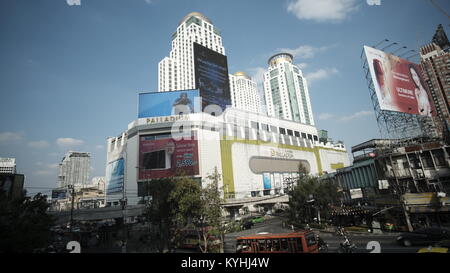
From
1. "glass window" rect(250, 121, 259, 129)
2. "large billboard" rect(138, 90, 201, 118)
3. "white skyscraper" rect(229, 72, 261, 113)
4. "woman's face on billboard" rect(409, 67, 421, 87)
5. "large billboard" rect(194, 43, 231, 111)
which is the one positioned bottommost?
"woman's face on billboard" rect(409, 67, 421, 87)

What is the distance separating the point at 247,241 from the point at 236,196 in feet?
176

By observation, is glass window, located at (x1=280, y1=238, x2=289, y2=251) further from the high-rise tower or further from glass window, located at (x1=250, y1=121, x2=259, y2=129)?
the high-rise tower

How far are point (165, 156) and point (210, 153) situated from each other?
12940mm

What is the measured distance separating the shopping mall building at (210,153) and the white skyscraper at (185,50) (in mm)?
38637

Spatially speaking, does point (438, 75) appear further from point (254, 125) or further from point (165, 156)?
point (165, 156)

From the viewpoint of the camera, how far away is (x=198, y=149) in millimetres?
65500

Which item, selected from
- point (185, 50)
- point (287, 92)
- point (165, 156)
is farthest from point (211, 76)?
point (287, 92)

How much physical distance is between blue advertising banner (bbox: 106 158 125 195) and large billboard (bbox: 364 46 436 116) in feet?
226

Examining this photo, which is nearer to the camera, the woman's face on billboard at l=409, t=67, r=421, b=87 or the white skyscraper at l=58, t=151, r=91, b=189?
the woman's face on billboard at l=409, t=67, r=421, b=87

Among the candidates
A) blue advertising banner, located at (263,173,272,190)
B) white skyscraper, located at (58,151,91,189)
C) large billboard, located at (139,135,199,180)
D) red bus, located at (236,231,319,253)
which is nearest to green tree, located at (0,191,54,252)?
red bus, located at (236,231,319,253)

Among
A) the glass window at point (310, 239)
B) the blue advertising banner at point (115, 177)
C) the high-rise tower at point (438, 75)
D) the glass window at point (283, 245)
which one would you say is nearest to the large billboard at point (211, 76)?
the blue advertising banner at point (115, 177)

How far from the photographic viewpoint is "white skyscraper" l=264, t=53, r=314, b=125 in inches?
5438
